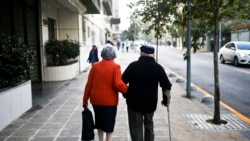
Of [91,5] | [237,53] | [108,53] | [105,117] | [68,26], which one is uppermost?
[91,5]

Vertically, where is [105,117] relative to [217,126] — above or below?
above

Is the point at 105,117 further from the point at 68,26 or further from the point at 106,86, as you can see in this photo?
the point at 68,26

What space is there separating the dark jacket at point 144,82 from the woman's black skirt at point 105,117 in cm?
33

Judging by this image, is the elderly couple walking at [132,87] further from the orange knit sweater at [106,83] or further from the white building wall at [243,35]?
the white building wall at [243,35]

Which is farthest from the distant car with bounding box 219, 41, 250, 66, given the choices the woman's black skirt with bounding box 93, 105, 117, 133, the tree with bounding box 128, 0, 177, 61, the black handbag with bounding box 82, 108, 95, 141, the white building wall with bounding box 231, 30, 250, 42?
the black handbag with bounding box 82, 108, 95, 141

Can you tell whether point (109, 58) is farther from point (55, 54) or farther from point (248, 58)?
point (248, 58)

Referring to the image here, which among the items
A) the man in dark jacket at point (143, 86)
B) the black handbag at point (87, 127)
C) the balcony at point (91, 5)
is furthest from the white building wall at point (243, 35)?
the black handbag at point (87, 127)

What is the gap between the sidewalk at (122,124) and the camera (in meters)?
6.47

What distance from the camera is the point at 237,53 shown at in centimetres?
2250

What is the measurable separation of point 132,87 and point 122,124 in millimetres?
2293

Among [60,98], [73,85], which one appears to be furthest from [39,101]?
[73,85]

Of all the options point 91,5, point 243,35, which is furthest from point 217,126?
point 243,35

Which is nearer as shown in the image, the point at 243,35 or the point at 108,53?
the point at 108,53

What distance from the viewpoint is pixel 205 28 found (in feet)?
26.6
